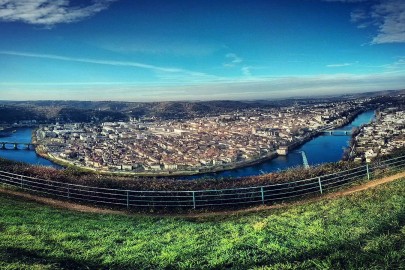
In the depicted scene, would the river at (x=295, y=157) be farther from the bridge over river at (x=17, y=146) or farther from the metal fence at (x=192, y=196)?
the metal fence at (x=192, y=196)

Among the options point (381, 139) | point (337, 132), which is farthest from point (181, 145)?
point (337, 132)

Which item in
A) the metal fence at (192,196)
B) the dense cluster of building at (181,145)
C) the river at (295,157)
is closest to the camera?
the metal fence at (192,196)

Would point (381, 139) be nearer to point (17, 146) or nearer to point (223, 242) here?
point (223, 242)

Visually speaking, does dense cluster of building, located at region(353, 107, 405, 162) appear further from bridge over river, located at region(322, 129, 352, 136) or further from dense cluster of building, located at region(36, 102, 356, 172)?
dense cluster of building, located at region(36, 102, 356, 172)

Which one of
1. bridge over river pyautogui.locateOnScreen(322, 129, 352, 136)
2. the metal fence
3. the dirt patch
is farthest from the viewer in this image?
bridge over river pyautogui.locateOnScreen(322, 129, 352, 136)

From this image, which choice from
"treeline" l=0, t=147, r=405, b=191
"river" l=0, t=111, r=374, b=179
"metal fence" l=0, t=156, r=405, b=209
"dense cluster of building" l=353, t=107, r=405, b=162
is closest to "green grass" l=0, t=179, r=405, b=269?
"metal fence" l=0, t=156, r=405, b=209

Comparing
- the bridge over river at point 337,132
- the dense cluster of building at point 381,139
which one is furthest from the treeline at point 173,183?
the bridge over river at point 337,132

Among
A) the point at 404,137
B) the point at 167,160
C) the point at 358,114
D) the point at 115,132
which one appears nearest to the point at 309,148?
the point at 404,137
